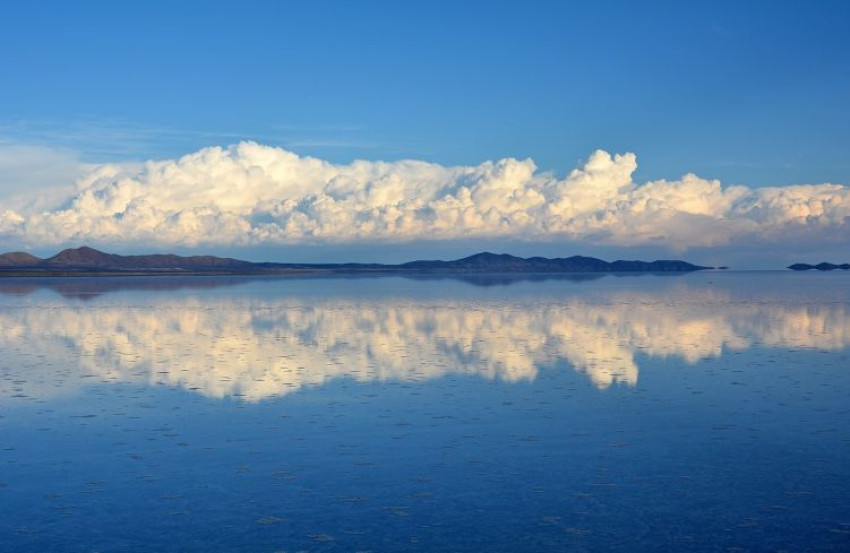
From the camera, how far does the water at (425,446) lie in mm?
12188

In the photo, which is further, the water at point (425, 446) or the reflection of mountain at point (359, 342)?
the reflection of mountain at point (359, 342)

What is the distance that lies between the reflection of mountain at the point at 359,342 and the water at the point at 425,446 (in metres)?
0.24

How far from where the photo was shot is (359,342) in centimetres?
3612

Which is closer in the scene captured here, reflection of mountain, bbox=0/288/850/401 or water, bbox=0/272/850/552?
water, bbox=0/272/850/552

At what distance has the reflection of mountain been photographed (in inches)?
1053

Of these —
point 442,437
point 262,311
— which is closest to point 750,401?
point 442,437

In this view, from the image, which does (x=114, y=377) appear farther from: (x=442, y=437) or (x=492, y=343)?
(x=492, y=343)

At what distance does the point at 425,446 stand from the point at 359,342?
761 inches

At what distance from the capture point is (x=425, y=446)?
17.0m

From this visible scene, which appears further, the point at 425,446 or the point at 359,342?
the point at 359,342

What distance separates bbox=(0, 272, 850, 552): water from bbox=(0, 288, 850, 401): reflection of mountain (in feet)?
0.80

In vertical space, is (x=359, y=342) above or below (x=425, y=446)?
above

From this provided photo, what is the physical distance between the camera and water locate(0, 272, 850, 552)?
480 inches

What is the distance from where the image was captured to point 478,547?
37.9 feet
